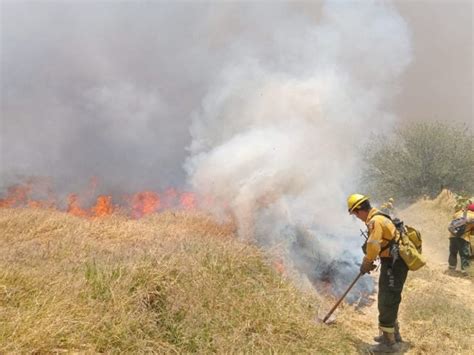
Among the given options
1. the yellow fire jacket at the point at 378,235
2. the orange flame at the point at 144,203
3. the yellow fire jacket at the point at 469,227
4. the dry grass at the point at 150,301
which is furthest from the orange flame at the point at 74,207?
the yellow fire jacket at the point at 469,227

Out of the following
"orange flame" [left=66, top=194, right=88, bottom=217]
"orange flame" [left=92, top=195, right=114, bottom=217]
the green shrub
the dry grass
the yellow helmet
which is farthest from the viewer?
the green shrub

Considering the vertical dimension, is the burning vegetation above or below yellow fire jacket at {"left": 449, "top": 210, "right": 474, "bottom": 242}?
above

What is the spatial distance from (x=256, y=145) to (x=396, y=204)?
14586 millimetres

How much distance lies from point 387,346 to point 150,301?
3.03 meters

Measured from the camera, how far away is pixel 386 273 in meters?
5.12

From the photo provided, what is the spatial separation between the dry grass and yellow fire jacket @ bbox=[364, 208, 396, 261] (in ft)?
3.59

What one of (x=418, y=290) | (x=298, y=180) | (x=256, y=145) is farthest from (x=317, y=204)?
(x=418, y=290)

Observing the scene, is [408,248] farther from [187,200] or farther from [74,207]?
[74,207]

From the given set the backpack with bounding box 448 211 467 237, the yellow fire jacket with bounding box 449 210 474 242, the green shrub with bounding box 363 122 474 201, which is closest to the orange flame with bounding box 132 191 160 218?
the backpack with bounding box 448 211 467 237

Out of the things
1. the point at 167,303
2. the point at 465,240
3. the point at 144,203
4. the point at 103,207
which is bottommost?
the point at 167,303

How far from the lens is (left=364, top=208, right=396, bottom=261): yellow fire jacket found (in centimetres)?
477

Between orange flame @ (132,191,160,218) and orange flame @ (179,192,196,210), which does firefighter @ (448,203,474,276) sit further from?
orange flame @ (132,191,160,218)

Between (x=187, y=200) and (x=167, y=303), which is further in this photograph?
(x=187, y=200)

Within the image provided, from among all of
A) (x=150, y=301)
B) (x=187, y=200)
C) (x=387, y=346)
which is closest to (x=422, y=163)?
(x=187, y=200)
